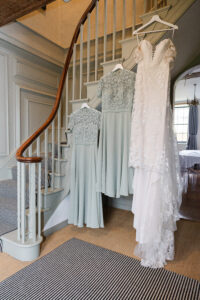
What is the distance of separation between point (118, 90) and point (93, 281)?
5.61 ft

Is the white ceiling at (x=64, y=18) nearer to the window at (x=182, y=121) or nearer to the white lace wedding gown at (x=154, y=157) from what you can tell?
the white lace wedding gown at (x=154, y=157)

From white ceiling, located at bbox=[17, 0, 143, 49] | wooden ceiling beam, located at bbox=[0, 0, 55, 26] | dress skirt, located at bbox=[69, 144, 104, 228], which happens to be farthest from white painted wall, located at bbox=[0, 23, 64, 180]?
dress skirt, located at bbox=[69, 144, 104, 228]

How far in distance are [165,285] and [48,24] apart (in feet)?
13.9

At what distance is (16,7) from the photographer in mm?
1913

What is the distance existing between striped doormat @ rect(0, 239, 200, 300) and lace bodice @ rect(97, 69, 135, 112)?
1468 millimetres

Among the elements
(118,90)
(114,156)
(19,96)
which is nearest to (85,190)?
(114,156)

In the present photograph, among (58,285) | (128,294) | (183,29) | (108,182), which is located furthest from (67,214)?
(183,29)

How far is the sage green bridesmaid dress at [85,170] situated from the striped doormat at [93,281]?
0.45 m

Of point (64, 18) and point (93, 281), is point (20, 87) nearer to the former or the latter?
point (64, 18)

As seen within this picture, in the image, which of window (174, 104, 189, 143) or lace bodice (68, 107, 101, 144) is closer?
lace bodice (68, 107, 101, 144)

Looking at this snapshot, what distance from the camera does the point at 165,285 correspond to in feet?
4.95

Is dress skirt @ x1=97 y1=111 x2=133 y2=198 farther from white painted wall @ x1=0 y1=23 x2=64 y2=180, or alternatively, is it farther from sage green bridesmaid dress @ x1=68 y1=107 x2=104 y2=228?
white painted wall @ x1=0 y1=23 x2=64 y2=180

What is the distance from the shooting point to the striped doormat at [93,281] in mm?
1405

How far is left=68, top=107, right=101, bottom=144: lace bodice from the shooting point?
2.10 meters
